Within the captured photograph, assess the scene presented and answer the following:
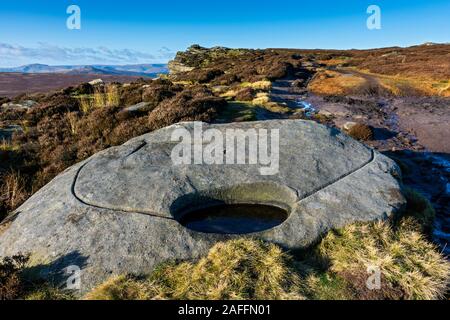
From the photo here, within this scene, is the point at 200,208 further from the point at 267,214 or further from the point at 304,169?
the point at 304,169

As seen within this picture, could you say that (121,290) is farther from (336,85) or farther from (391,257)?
(336,85)

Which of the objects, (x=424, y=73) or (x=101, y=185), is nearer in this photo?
(x=101, y=185)

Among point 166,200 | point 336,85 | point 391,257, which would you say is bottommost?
point 391,257

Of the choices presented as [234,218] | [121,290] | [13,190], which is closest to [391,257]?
[234,218]

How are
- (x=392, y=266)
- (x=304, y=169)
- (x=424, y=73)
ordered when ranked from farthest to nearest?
(x=424, y=73), (x=304, y=169), (x=392, y=266)
